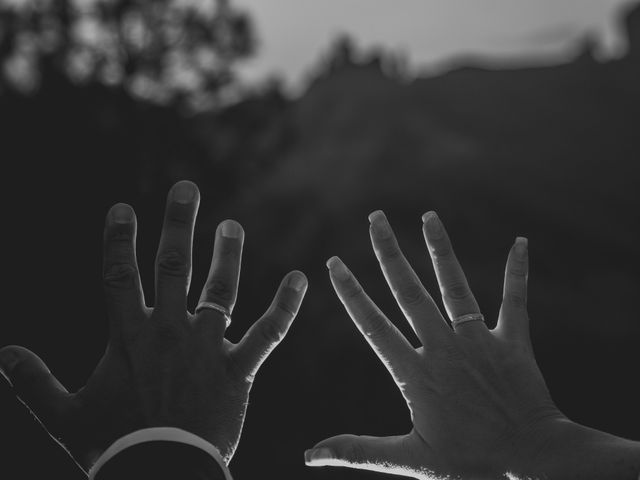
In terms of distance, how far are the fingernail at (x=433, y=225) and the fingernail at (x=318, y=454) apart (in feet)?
2.53

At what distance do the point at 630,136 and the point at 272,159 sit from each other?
41.6 metres

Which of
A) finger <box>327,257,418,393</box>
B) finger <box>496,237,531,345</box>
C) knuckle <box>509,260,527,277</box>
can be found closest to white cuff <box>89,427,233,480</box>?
finger <box>327,257,418,393</box>

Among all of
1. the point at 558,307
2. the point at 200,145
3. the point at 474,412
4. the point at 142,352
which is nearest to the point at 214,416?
the point at 142,352

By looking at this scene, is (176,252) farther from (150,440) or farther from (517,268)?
(517,268)

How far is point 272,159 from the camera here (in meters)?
8.18

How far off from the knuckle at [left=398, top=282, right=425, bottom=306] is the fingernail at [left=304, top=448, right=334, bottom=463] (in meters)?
0.53

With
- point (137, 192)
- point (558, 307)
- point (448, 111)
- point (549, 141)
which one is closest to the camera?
point (137, 192)

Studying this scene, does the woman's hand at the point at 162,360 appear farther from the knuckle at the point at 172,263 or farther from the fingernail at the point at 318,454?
the fingernail at the point at 318,454

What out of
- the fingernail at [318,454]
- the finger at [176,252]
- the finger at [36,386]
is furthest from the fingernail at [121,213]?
the fingernail at [318,454]

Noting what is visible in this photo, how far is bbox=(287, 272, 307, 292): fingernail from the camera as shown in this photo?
1617 millimetres

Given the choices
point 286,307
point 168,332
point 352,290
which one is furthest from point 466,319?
point 168,332

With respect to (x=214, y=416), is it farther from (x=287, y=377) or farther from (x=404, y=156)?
(x=404, y=156)

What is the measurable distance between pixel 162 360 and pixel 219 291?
0.83 ft

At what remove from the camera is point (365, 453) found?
1.54m
